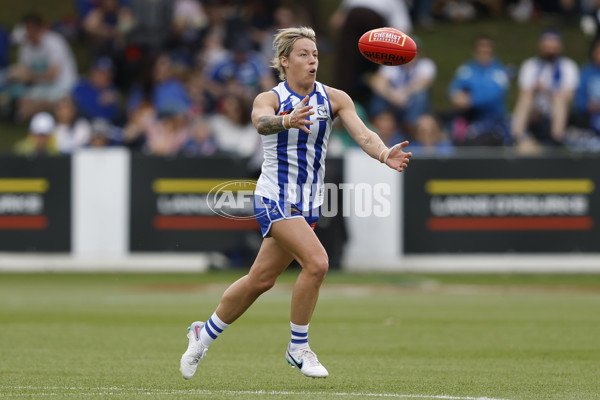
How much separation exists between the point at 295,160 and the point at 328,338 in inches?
121

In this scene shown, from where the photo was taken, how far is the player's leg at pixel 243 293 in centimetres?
787

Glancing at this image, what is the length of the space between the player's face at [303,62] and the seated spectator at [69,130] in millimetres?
11601

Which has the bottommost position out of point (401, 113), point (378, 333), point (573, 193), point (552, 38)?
point (378, 333)

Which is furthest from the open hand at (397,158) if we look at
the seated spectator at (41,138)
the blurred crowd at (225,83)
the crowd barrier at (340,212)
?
the seated spectator at (41,138)

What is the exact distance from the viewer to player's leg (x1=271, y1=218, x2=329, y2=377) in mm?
Answer: 7668

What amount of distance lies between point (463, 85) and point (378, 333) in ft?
27.9

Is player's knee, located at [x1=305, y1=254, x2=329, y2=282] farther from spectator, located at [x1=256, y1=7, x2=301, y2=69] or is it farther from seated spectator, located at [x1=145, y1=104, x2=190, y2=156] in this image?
spectator, located at [x1=256, y1=7, x2=301, y2=69]

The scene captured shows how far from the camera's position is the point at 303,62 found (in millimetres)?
8000

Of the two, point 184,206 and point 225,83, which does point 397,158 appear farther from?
point 225,83

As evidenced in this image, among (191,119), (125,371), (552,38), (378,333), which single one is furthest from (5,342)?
(552,38)

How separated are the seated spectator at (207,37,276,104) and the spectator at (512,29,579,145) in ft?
13.8

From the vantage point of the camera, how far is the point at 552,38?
17.9m

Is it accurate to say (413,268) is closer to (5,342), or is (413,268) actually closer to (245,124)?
(245,124)

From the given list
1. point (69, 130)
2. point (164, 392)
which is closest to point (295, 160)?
point (164, 392)
